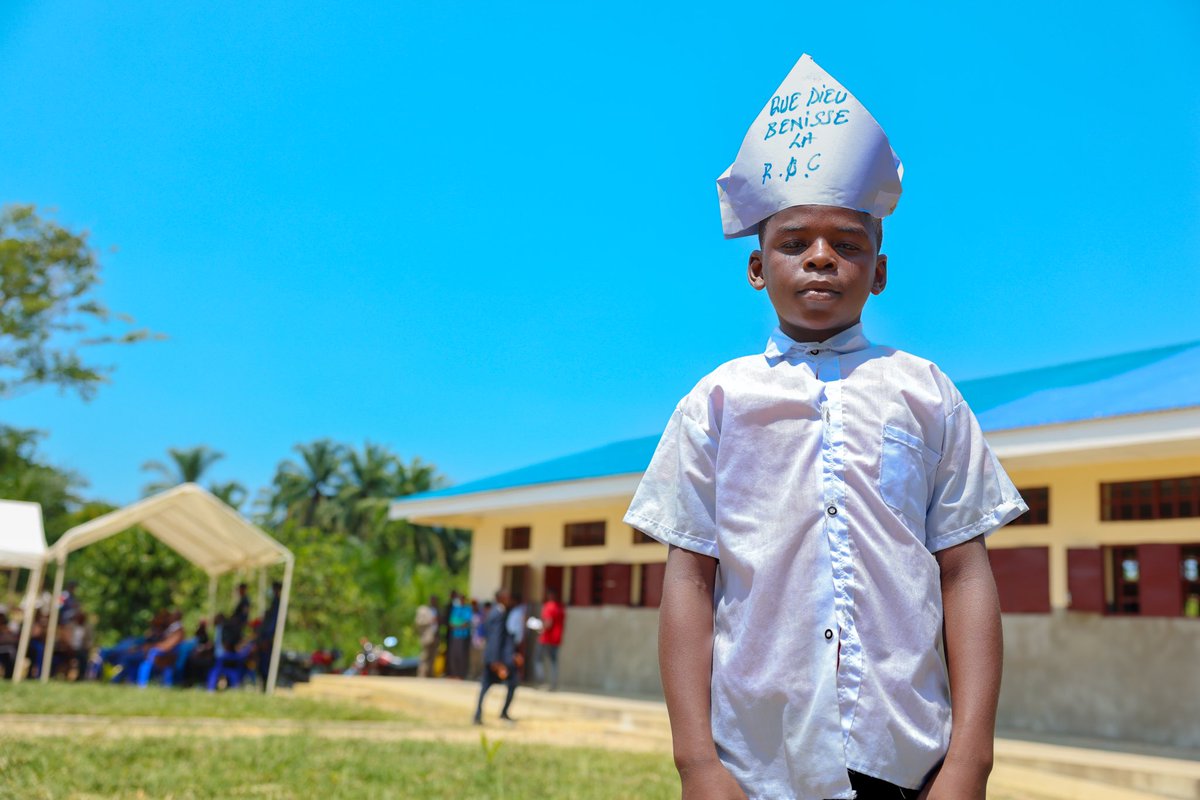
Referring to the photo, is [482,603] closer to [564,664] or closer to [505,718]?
[564,664]

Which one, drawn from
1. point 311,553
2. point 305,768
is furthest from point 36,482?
point 305,768

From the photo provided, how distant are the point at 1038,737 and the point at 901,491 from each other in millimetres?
10793

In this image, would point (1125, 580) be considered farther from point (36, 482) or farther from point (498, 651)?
point (36, 482)

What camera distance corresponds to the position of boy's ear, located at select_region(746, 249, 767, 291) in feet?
6.44

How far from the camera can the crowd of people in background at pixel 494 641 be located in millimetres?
11898

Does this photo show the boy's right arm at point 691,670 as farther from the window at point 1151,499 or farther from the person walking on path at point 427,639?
the person walking on path at point 427,639

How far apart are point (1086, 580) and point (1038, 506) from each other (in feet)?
3.59

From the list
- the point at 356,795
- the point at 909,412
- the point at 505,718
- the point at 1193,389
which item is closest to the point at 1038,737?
the point at 1193,389

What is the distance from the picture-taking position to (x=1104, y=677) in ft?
36.5

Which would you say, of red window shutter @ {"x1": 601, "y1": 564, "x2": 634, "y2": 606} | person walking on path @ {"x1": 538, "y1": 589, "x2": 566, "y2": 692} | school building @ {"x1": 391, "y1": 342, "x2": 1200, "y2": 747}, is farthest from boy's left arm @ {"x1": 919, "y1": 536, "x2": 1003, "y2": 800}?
red window shutter @ {"x1": 601, "y1": 564, "x2": 634, "y2": 606}

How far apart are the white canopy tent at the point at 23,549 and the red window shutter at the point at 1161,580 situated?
12.7m

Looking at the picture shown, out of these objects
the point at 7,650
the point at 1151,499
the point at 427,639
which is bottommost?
the point at 7,650

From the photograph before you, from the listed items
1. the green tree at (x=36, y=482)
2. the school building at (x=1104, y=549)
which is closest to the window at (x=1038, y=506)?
the school building at (x=1104, y=549)

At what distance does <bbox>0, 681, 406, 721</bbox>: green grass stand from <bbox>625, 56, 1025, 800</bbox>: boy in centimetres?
1003
